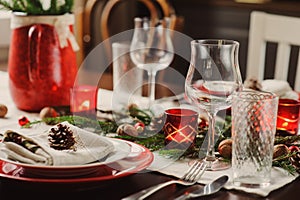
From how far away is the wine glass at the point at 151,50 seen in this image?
150cm

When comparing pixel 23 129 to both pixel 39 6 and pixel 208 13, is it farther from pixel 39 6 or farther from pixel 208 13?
pixel 208 13

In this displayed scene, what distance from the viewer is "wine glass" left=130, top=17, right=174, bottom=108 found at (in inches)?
59.1

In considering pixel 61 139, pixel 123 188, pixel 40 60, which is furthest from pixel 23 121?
pixel 123 188

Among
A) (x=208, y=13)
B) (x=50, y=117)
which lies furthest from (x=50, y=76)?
(x=208, y=13)

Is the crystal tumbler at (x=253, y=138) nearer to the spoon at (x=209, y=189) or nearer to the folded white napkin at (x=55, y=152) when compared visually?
the spoon at (x=209, y=189)

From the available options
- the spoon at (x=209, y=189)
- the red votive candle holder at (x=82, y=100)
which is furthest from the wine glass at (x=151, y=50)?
the spoon at (x=209, y=189)

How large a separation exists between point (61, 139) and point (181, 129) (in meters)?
0.24

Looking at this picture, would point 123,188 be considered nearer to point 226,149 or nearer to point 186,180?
point 186,180

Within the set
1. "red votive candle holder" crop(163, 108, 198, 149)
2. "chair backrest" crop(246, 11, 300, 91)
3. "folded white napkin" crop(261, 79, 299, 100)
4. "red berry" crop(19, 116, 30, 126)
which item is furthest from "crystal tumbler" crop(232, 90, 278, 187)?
"chair backrest" crop(246, 11, 300, 91)

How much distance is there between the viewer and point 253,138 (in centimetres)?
102

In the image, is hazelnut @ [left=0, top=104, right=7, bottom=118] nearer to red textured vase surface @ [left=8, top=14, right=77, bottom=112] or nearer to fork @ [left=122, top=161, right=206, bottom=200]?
red textured vase surface @ [left=8, top=14, right=77, bottom=112]

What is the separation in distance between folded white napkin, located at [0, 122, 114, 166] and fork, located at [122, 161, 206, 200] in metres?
0.12

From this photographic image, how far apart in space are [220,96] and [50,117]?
0.51 meters

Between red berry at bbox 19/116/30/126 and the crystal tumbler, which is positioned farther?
red berry at bbox 19/116/30/126
